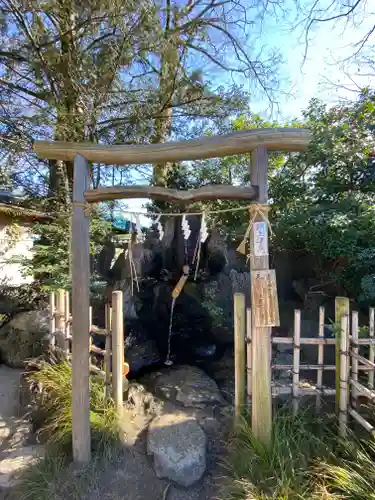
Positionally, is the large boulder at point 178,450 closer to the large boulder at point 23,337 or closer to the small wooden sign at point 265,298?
the small wooden sign at point 265,298

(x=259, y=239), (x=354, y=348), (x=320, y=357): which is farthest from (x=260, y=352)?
(x=259, y=239)

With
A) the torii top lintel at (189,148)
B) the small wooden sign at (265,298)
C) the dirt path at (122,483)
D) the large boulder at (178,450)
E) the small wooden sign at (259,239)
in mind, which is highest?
the torii top lintel at (189,148)

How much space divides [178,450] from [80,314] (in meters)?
1.68

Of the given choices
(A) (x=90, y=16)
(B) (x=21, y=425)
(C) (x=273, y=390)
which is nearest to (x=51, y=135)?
(A) (x=90, y=16)

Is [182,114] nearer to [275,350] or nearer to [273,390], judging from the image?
[275,350]

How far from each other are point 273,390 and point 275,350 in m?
2.35

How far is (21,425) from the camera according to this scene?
3.80 m

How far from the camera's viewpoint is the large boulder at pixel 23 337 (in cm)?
554

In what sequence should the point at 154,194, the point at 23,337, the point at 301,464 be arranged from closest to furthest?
the point at 301,464 → the point at 154,194 → the point at 23,337

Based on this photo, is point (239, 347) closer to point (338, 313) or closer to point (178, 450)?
point (338, 313)

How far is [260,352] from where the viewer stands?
2.61 m

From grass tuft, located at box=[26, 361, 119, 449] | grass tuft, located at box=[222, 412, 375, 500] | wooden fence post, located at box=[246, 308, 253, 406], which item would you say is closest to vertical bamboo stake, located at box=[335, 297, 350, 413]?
grass tuft, located at box=[222, 412, 375, 500]

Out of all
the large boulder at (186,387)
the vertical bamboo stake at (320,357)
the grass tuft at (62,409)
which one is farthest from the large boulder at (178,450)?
the vertical bamboo stake at (320,357)

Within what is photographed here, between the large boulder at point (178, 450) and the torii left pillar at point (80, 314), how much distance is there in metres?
0.68
